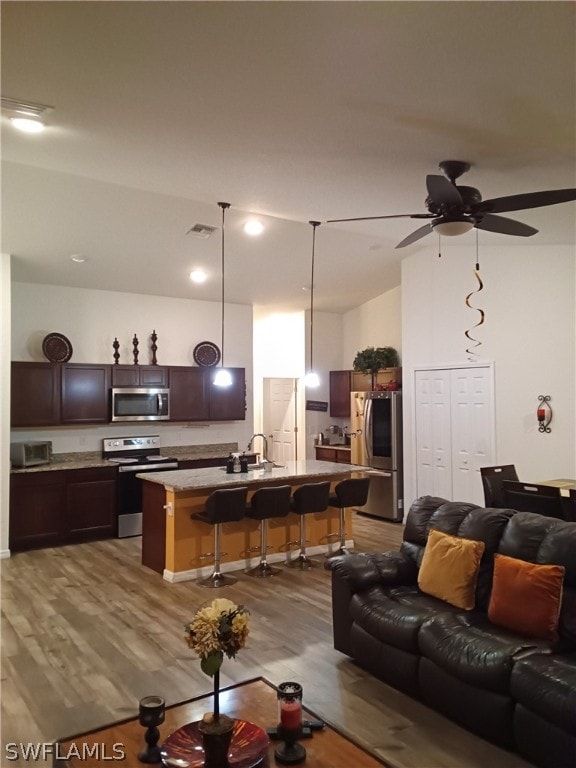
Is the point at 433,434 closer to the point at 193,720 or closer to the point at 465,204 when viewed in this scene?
Result: the point at 465,204

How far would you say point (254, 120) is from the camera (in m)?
3.20

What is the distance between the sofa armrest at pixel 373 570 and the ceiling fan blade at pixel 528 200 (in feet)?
7.58

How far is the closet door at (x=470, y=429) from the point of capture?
6.58 meters

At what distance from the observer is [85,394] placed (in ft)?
23.0

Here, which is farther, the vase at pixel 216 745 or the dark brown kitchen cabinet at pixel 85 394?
the dark brown kitchen cabinet at pixel 85 394

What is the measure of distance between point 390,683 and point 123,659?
171 centimetres

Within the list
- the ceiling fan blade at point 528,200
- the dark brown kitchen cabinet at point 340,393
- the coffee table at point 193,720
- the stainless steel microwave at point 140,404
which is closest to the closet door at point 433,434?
the dark brown kitchen cabinet at point 340,393

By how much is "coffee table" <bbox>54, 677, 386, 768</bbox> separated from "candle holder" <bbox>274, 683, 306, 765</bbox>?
0.03 metres

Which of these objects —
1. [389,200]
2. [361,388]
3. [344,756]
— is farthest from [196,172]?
[361,388]

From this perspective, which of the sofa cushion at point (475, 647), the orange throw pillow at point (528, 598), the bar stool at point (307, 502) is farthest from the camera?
the bar stool at point (307, 502)

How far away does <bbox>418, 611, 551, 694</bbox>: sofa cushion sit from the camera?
2.64 metres

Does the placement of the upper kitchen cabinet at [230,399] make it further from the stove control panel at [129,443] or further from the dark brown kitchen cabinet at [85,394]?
the dark brown kitchen cabinet at [85,394]

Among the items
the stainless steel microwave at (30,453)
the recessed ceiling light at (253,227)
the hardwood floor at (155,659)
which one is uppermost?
the recessed ceiling light at (253,227)

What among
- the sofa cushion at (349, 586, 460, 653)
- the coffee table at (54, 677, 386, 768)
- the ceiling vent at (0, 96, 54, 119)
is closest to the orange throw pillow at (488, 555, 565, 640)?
the sofa cushion at (349, 586, 460, 653)
